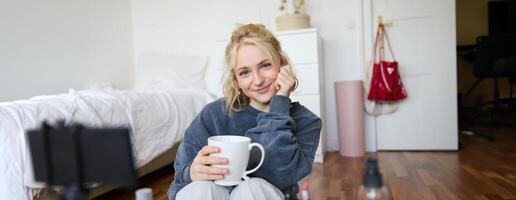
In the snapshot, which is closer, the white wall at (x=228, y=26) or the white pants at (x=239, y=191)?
the white pants at (x=239, y=191)

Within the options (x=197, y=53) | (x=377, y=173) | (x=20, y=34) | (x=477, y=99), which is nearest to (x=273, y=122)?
(x=377, y=173)

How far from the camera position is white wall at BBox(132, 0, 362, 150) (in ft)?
8.92

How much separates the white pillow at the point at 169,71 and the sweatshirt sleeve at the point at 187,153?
1.98 meters

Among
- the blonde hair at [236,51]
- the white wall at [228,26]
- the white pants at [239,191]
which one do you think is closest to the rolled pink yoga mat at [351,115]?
the white wall at [228,26]

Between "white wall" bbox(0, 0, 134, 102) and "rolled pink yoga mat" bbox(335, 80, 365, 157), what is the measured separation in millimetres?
1879

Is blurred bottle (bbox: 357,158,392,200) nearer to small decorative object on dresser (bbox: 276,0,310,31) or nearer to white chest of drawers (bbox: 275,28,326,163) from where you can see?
white chest of drawers (bbox: 275,28,326,163)

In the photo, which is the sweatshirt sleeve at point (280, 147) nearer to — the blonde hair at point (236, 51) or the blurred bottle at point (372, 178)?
the blonde hair at point (236, 51)

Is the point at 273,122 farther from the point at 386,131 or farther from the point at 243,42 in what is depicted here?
the point at 386,131

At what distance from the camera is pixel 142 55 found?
3008mm

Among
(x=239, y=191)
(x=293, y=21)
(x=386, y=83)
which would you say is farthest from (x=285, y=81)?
(x=386, y=83)

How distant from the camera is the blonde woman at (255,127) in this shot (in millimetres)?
669

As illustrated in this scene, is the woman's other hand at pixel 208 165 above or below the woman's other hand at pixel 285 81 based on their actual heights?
below

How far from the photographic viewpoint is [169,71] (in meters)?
2.90

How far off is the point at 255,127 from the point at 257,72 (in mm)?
130
